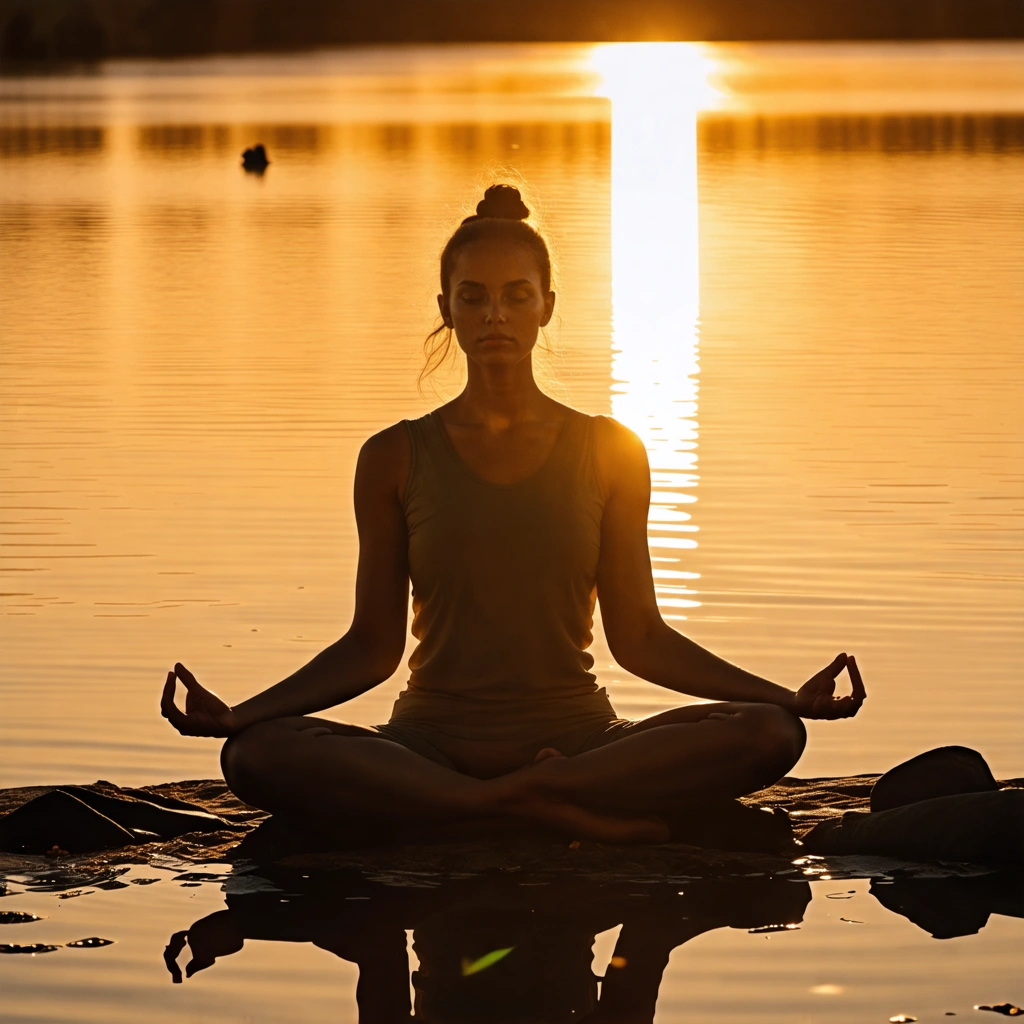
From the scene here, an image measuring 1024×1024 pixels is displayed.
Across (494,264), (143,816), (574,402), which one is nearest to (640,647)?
(494,264)

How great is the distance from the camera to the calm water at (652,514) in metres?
4.97

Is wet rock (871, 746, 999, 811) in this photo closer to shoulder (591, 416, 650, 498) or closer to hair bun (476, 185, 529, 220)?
shoulder (591, 416, 650, 498)

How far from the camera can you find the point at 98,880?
5453mm

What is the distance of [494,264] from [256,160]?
31.0 meters

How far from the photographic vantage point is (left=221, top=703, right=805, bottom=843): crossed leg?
5574 mm

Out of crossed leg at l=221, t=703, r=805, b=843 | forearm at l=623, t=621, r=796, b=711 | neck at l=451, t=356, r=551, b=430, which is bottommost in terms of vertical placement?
crossed leg at l=221, t=703, r=805, b=843

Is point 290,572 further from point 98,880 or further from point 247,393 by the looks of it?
point 247,393

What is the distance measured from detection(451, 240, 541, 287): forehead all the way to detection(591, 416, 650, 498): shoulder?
41 centimetres

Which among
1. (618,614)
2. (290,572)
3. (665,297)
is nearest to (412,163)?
(665,297)

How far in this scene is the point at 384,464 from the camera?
5.92 m

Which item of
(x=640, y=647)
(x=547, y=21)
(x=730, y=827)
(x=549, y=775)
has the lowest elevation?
(x=730, y=827)

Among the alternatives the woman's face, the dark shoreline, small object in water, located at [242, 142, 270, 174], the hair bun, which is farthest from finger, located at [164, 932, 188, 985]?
small object in water, located at [242, 142, 270, 174]

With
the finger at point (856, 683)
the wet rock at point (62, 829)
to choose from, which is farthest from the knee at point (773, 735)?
the wet rock at point (62, 829)

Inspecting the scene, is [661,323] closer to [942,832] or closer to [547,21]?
[942,832]
